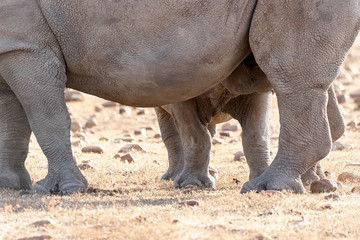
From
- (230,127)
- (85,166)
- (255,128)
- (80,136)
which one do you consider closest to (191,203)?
(255,128)

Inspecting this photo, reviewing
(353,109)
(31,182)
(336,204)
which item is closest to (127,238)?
(336,204)

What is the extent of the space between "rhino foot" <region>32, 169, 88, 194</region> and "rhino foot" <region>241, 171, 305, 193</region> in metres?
1.37

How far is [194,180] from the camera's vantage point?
8.06 m

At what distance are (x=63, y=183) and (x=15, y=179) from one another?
0.67m

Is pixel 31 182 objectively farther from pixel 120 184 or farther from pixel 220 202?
pixel 220 202

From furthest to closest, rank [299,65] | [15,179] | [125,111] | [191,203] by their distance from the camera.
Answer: [125,111] < [15,179] < [299,65] < [191,203]

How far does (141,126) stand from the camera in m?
14.5

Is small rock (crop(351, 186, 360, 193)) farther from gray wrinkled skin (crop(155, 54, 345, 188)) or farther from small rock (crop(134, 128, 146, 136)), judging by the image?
small rock (crop(134, 128, 146, 136))

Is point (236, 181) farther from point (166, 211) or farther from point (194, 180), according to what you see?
point (166, 211)

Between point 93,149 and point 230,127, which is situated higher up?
point 93,149

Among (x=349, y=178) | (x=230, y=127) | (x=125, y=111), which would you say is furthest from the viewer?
(x=125, y=111)

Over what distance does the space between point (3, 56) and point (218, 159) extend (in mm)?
4072

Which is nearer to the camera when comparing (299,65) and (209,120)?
(299,65)

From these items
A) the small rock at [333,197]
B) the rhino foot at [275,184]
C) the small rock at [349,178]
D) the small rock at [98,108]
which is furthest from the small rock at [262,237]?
the small rock at [98,108]
